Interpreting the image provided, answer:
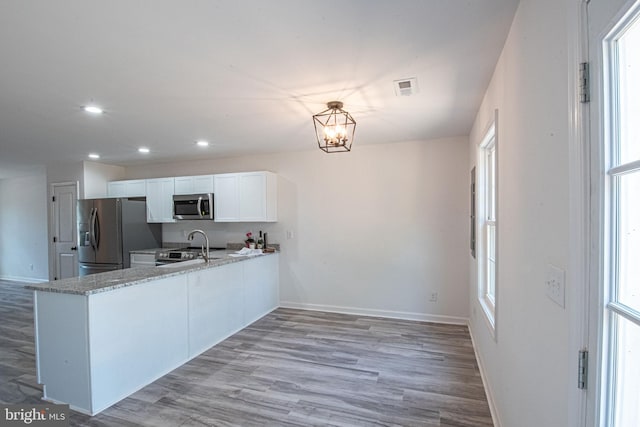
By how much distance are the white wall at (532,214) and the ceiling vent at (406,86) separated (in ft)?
1.85

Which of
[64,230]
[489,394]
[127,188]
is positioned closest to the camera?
[489,394]

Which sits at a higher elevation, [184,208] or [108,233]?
[184,208]

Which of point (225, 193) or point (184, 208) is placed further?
point (184, 208)

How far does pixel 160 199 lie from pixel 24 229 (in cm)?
437

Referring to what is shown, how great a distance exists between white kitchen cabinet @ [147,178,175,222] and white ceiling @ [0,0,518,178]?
5.20ft

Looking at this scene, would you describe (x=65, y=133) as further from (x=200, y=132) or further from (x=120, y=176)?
(x=120, y=176)

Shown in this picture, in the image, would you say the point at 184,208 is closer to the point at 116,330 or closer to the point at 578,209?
the point at 116,330

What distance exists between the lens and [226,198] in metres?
4.76

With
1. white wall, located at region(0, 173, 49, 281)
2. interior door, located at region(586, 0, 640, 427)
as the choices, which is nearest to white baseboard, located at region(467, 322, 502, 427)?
interior door, located at region(586, 0, 640, 427)

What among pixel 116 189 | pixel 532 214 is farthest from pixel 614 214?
pixel 116 189

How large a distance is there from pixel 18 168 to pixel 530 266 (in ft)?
27.0

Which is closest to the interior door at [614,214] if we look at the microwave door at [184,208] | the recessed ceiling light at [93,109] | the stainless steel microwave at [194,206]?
the recessed ceiling light at [93,109]

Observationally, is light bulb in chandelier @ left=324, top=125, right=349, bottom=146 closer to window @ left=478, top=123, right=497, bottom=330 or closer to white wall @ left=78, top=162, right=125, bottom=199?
window @ left=478, top=123, right=497, bottom=330

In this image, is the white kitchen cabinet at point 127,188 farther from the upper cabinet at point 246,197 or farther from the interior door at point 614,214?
the interior door at point 614,214
